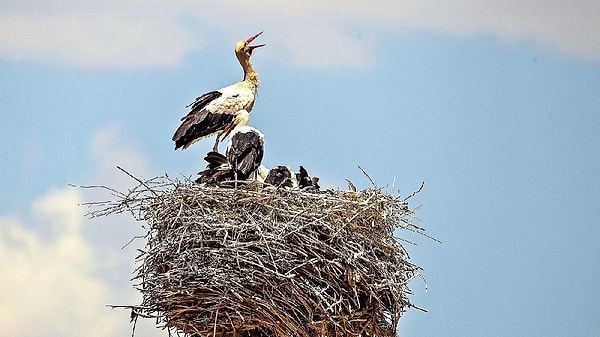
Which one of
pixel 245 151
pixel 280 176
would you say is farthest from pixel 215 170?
pixel 280 176

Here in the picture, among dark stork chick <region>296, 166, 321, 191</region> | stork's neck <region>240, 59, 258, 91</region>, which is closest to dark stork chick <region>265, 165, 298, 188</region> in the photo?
dark stork chick <region>296, 166, 321, 191</region>

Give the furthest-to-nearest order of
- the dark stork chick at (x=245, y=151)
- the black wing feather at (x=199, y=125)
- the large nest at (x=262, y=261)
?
the black wing feather at (x=199, y=125)
the dark stork chick at (x=245, y=151)
the large nest at (x=262, y=261)

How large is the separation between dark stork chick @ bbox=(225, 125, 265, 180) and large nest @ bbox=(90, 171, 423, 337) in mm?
325

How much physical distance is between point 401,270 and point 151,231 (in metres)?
1.40

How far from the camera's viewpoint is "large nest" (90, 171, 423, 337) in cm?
539

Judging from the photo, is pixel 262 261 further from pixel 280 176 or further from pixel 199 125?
pixel 199 125

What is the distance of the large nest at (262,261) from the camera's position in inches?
212

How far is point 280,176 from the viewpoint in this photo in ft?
A: 19.7

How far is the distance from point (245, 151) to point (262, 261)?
3.19 feet

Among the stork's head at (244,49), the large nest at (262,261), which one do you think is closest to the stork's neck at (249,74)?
the stork's head at (244,49)

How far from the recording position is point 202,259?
5418mm

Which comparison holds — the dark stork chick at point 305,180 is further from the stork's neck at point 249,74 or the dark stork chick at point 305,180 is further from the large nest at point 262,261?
the stork's neck at point 249,74

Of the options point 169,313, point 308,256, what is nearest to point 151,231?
point 169,313

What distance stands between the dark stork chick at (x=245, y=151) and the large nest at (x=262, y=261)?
12.8 inches
